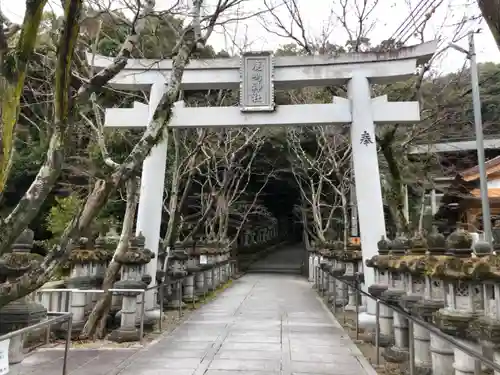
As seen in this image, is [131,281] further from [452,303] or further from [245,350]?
[452,303]

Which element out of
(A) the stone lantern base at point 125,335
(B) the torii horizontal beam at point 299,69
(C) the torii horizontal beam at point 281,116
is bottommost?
(A) the stone lantern base at point 125,335

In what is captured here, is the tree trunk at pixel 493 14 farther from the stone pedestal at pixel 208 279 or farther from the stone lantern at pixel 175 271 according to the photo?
the stone pedestal at pixel 208 279

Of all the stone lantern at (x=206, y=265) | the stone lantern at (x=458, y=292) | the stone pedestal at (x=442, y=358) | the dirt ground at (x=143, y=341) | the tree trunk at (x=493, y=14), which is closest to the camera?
the tree trunk at (x=493, y=14)

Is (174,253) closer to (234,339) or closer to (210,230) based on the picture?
(234,339)

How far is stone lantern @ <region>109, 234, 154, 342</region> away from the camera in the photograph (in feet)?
26.3

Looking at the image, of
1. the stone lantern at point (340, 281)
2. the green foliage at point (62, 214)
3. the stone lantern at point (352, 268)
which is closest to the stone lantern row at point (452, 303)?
the stone lantern at point (352, 268)

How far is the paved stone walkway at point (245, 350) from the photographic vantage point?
246 inches

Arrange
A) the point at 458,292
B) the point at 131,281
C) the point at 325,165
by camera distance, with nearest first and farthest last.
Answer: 1. the point at 458,292
2. the point at 131,281
3. the point at 325,165

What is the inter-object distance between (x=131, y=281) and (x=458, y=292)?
579 centimetres

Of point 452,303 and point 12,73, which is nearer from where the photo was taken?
point 12,73

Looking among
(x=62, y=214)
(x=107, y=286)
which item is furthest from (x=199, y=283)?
(x=107, y=286)

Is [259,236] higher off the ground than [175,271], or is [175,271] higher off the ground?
[259,236]

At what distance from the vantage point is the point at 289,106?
34.6ft

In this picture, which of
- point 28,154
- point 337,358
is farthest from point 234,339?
point 28,154
